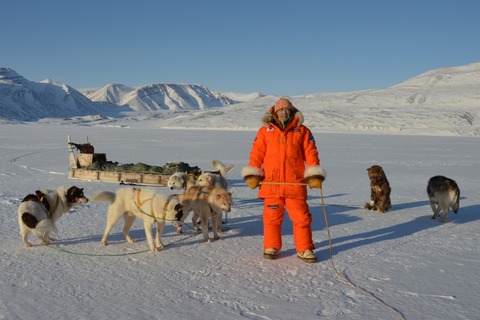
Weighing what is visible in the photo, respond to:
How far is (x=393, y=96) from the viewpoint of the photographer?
105938 millimetres

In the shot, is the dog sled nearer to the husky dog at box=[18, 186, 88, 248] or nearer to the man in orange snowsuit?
the husky dog at box=[18, 186, 88, 248]

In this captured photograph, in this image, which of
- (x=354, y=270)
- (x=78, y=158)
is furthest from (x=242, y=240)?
(x=78, y=158)

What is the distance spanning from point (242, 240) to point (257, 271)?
1387 mm

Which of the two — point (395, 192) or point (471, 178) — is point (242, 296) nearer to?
point (395, 192)

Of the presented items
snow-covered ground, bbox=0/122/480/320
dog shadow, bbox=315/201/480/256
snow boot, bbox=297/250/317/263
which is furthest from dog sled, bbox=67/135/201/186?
snow boot, bbox=297/250/317/263

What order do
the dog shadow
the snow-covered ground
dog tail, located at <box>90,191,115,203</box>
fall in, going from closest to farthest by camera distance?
the snow-covered ground, dog tail, located at <box>90,191,115,203</box>, the dog shadow

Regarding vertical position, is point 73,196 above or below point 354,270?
above

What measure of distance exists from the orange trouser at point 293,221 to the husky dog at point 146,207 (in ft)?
3.80

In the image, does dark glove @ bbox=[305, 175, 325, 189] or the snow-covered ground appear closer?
the snow-covered ground

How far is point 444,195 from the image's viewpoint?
729 centimetres

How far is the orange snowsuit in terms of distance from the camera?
5070mm

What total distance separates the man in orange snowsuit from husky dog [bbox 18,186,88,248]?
259cm

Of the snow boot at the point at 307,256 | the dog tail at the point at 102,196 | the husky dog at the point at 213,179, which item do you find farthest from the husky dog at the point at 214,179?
the snow boot at the point at 307,256

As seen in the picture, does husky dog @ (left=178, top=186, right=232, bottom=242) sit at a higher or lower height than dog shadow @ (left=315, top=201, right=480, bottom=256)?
higher
